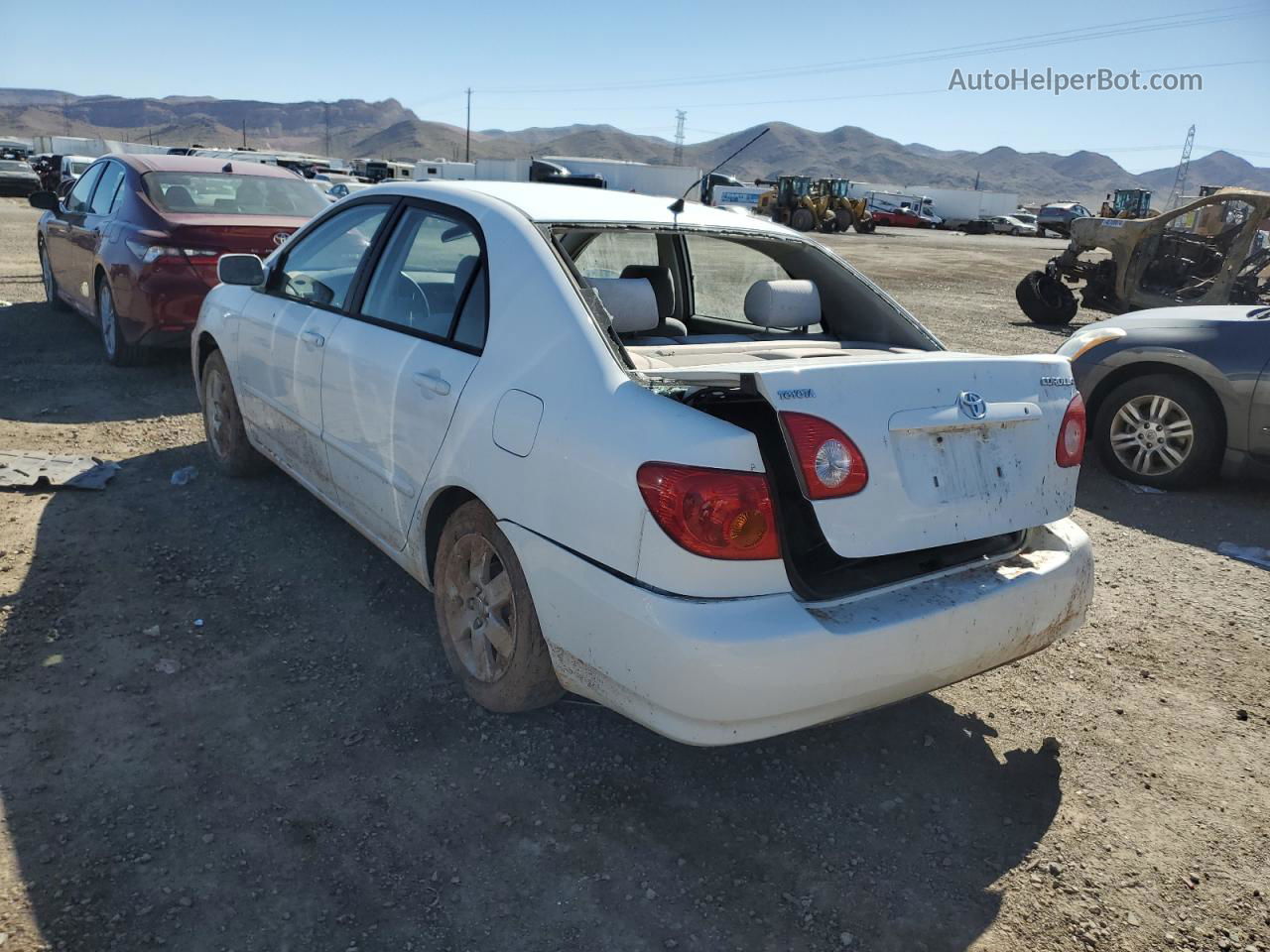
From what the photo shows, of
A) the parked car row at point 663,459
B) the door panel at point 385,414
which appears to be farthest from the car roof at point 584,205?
the door panel at point 385,414

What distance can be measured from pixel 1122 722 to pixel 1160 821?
1.89 ft

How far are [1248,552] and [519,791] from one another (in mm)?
4406

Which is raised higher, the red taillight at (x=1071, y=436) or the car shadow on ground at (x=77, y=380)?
the red taillight at (x=1071, y=436)

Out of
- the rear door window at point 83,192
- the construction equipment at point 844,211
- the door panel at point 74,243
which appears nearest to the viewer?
the door panel at point 74,243

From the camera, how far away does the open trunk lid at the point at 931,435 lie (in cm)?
240

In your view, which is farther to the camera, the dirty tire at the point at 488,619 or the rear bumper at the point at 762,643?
the dirty tire at the point at 488,619

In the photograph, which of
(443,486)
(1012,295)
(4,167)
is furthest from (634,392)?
(4,167)

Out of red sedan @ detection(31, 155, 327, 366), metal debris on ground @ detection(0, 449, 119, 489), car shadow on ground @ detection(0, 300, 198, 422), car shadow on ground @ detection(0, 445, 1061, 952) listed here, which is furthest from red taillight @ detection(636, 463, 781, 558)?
red sedan @ detection(31, 155, 327, 366)

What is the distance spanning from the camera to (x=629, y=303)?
11.3ft

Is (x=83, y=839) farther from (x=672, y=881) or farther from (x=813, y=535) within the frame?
(x=813, y=535)

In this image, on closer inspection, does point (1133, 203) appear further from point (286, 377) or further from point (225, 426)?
point (286, 377)

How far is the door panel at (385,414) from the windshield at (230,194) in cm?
467

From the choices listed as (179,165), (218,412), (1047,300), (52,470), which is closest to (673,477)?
(218,412)

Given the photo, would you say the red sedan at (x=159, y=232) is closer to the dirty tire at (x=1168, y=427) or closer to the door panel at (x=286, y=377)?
the door panel at (x=286, y=377)
